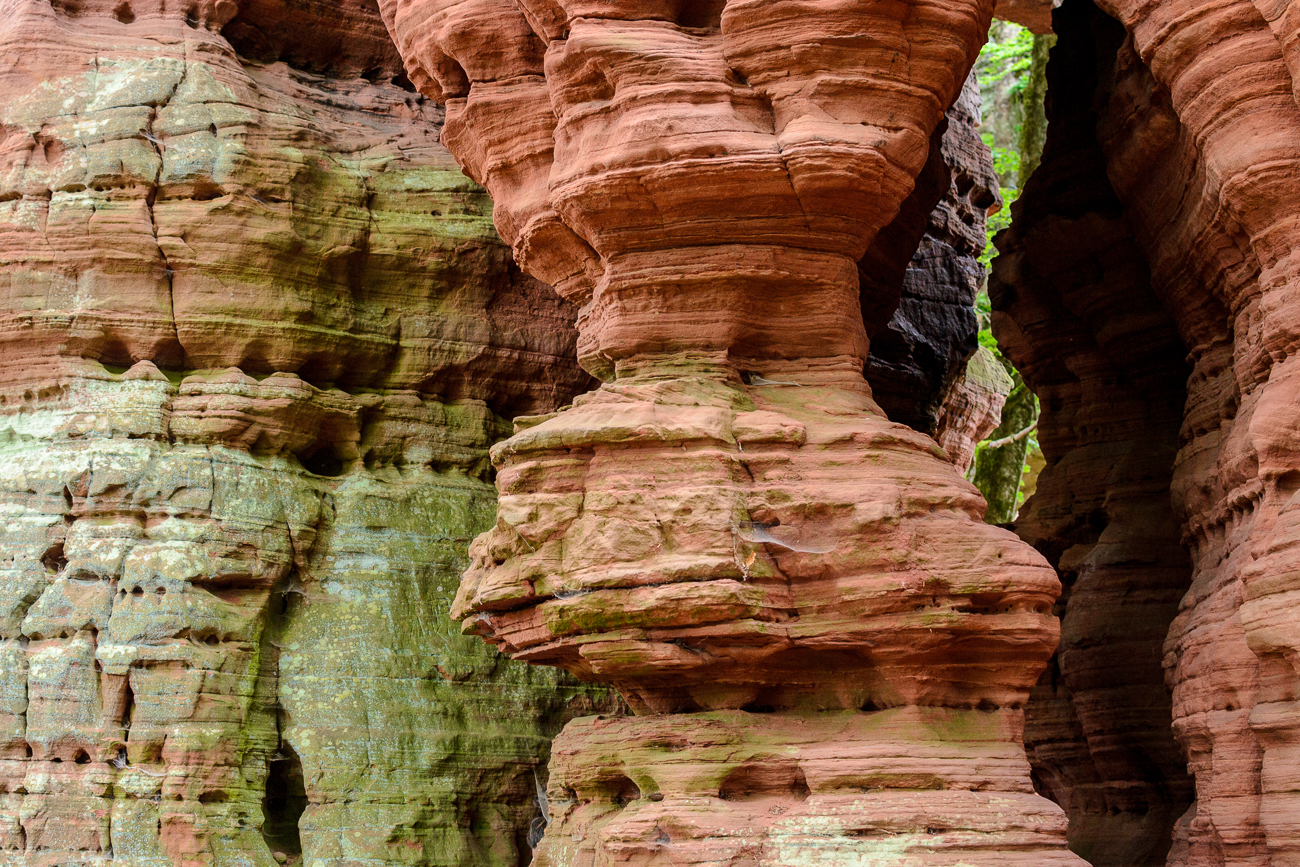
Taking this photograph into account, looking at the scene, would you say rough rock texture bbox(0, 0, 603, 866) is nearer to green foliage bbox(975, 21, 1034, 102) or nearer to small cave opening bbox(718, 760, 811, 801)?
small cave opening bbox(718, 760, 811, 801)

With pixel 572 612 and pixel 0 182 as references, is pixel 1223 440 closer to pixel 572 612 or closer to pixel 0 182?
pixel 572 612

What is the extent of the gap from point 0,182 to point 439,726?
5.19 m

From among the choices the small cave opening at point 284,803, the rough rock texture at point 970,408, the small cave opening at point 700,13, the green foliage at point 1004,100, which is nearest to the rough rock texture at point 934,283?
the rough rock texture at point 970,408

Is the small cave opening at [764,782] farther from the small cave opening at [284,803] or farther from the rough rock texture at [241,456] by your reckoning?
the small cave opening at [284,803]

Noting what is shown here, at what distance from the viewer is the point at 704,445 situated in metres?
7.61

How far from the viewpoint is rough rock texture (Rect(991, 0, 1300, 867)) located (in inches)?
285

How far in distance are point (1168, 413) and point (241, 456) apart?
724cm

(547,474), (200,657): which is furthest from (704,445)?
(200,657)

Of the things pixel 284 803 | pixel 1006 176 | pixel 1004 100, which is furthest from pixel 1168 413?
pixel 1004 100

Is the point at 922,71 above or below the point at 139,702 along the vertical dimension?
above

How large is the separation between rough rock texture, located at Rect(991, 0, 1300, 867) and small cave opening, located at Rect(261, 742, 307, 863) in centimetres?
574

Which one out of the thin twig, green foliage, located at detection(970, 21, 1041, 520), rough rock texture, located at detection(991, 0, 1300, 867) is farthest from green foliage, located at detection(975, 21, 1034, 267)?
rough rock texture, located at detection(991, 0, 1300, 867)

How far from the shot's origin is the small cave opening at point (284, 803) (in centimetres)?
999

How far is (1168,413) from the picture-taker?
1153cm
